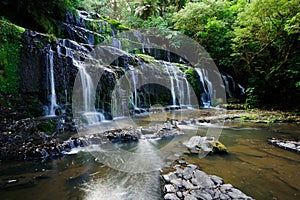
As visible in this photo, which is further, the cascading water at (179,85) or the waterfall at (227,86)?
the waterfall at (227,86)

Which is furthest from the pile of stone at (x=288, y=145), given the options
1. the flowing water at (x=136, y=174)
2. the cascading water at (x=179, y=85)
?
the cascading water at (x=179, y=85)

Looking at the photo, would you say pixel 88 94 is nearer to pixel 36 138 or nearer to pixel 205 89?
pixel 36 138

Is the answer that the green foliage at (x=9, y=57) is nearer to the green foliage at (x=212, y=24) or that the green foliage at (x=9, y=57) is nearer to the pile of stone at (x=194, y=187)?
the pile of stone at (x=194, y=187)

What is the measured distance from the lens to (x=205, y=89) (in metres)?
15.0

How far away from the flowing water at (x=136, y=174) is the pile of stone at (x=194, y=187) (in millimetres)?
184

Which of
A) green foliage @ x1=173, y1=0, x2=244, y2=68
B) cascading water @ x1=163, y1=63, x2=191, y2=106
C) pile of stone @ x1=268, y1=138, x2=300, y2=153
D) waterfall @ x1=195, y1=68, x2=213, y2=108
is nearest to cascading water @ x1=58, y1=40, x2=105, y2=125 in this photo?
pile of stone @ x1=268, y1=138, x2=300, y2=153

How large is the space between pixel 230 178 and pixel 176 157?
118cm

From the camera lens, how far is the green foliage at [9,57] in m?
5.93

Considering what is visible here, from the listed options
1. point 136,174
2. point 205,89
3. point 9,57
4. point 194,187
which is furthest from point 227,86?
point 9,57

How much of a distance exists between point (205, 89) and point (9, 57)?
12.9 m

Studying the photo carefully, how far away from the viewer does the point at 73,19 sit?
41.3 ft

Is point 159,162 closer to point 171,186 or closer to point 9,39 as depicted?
point 171,186

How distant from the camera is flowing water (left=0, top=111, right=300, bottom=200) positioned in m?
2.54

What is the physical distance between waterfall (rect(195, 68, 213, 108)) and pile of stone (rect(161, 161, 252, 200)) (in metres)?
12.0
